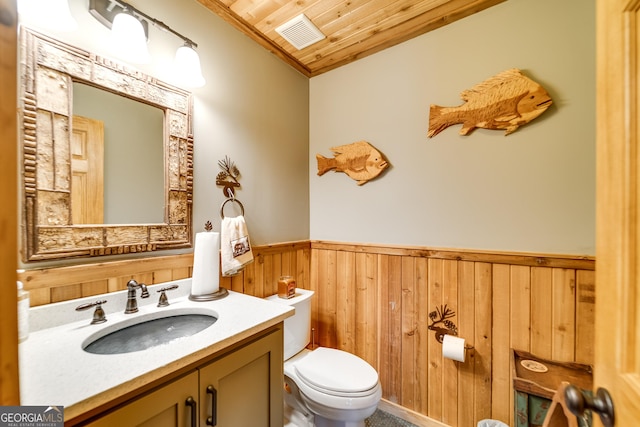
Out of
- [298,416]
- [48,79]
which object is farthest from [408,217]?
[48,79]

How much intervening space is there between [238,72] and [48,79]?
0.93 meters

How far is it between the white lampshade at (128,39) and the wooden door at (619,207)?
1.51 metres

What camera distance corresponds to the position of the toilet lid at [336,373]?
4.21ft

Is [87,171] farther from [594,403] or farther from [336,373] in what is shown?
[594,403]

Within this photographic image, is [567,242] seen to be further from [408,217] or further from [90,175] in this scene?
[90,175]

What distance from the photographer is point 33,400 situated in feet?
1.78

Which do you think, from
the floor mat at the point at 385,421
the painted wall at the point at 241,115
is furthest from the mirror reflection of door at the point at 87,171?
the floor mat at the point at 385,421

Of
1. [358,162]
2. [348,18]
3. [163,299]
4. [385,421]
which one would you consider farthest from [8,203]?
[385,421]

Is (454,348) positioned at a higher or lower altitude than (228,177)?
lower

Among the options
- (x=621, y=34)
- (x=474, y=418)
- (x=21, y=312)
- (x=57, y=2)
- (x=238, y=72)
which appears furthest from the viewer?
(x=238, y=72)

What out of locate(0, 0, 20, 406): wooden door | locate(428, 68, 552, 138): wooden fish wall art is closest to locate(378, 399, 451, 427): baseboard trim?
locate(428, 68, 552, 138): wooden fish wall art

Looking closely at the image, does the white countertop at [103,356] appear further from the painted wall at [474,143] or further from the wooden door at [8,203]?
the painted wall at [474,143]

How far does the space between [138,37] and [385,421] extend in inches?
97.4

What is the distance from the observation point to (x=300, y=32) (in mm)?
1685
